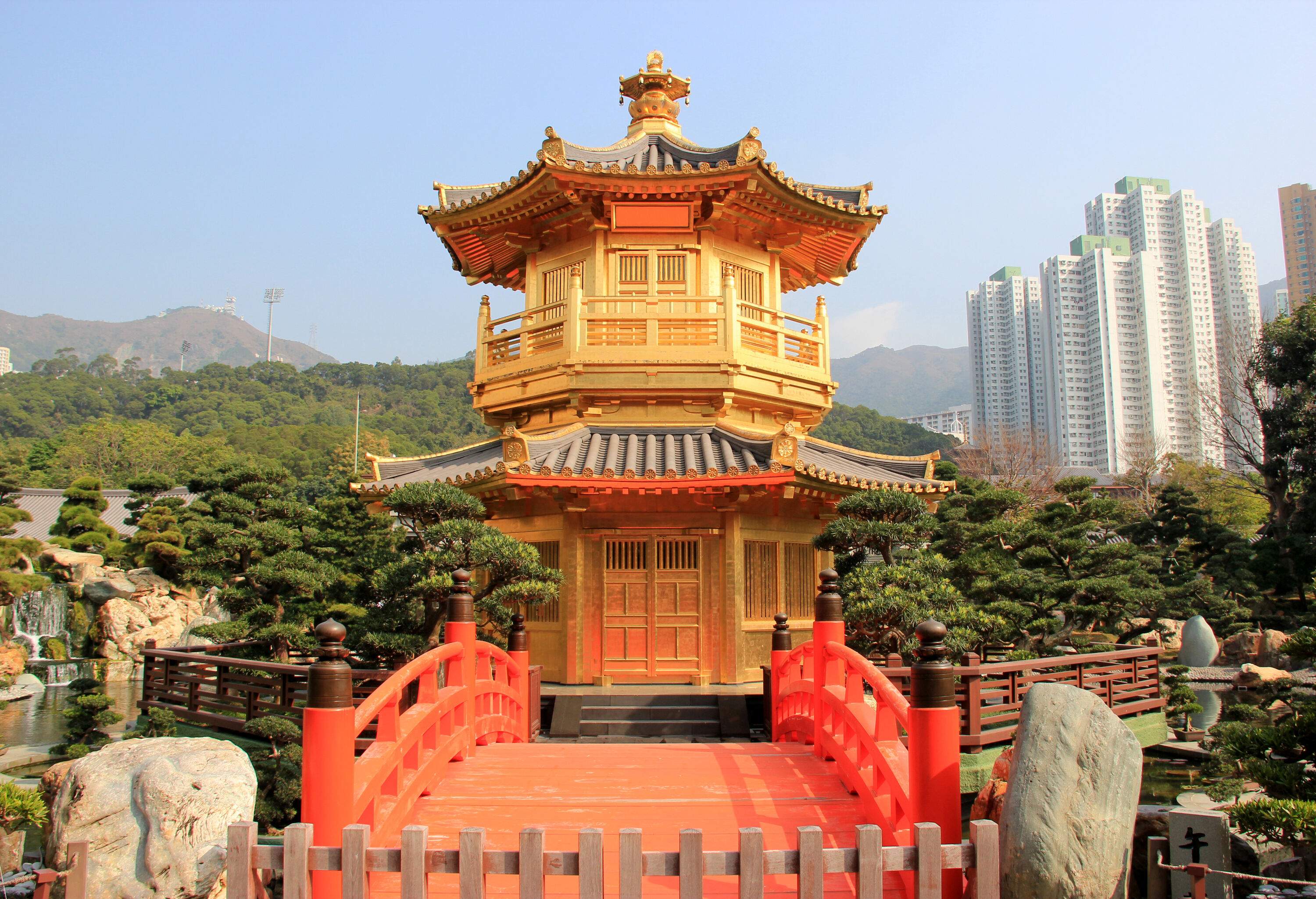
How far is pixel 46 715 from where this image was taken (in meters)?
20.8

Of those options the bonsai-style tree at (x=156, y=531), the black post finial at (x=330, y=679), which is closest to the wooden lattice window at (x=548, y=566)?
the black post finial at (x=330, y=679)

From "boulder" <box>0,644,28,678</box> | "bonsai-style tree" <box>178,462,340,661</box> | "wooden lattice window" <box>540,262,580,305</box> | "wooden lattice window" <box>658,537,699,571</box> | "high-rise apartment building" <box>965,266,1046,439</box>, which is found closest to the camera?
"bonsai-style tree" <box>178,462,340,661</box>

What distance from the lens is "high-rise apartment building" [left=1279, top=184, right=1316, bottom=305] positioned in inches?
2228

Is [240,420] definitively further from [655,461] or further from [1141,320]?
[655,461]

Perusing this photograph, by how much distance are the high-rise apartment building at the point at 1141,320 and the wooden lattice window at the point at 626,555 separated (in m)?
51.8

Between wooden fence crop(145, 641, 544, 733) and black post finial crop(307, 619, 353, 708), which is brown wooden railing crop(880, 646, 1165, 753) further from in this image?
black post finial crop(307, 619, 353, 708)

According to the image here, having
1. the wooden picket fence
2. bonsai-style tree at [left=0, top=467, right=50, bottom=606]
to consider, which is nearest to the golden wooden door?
the wooden picket fence

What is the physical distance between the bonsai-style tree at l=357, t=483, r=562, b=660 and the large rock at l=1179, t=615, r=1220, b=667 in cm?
1753

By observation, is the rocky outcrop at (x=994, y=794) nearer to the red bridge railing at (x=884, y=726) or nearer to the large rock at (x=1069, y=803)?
the red bridge railing at (x=884, y=726)

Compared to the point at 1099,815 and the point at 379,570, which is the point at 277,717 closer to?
the point at 379,570

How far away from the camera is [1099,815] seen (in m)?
4.56

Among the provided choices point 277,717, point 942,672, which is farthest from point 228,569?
point 942,672

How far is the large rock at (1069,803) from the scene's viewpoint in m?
4.43

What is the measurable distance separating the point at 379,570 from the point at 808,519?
20.2ft
